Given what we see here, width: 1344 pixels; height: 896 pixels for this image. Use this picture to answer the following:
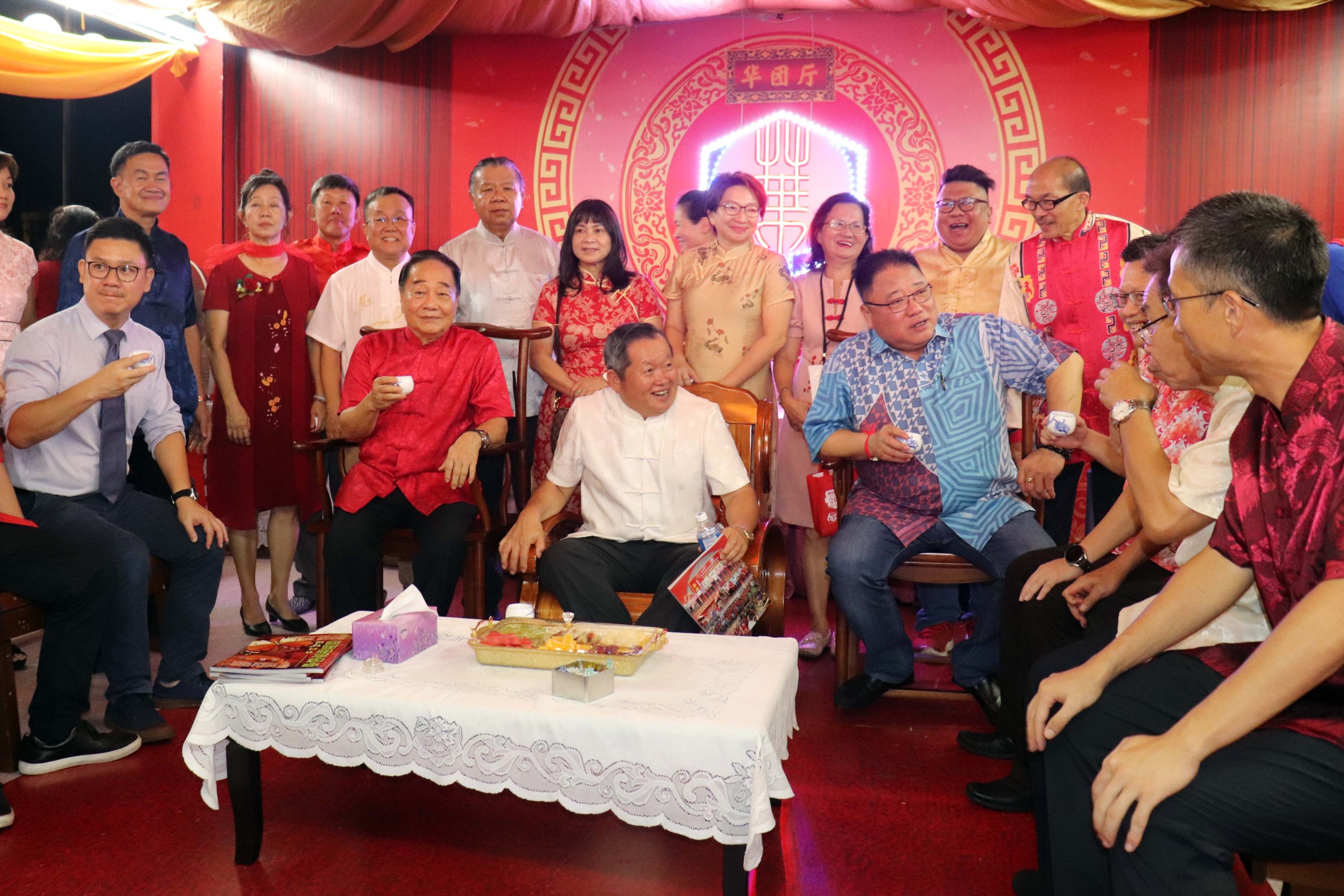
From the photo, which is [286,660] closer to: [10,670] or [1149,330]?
[10,670]

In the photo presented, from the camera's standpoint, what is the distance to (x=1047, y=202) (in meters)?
3.59

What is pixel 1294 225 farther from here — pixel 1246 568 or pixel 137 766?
pixel 137 766

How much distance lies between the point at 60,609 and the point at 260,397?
1436 mm

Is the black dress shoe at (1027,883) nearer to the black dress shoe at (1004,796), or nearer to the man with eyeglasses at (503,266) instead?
the black dress shoe at (1004,796)

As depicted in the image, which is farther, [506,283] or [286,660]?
[506,283]

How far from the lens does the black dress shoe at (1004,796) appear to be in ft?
8.16

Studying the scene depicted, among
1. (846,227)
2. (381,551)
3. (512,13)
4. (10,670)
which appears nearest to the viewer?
(10,670)

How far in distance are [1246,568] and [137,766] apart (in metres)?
2.60

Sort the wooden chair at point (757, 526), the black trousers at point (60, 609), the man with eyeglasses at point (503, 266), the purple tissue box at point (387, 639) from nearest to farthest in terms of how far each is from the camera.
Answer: the purple tissue box at point (387, 639) → the black trousers at point (60, 609) → the wooden chair at point (757, 526) → the man with eyeglasses at point (503, 266)

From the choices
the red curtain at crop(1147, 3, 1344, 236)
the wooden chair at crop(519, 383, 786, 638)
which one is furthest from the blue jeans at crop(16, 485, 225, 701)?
the red curtain at crop(1147, 3, 1344, 236)

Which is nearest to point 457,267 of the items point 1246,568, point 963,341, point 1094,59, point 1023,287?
point 963,341

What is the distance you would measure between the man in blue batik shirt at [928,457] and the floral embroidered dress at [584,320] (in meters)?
0.96

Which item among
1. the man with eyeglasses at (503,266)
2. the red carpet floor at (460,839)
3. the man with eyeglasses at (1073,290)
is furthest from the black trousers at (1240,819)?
the man with eyeglasses at (503,266)

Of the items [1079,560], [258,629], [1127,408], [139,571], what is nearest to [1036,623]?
[1079,560]
